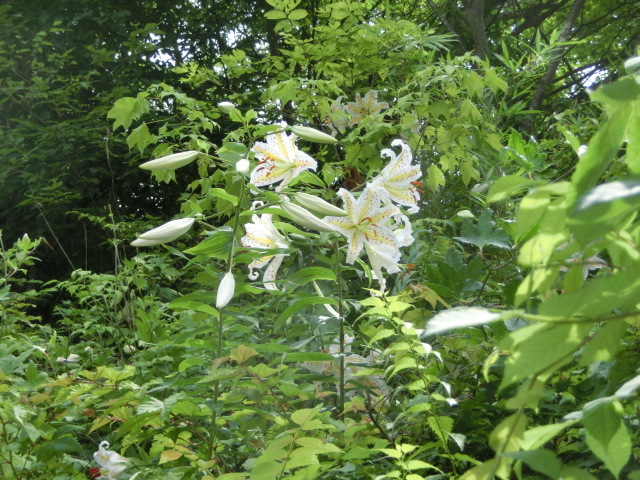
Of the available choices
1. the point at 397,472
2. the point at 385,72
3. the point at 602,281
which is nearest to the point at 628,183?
the point at 602,281

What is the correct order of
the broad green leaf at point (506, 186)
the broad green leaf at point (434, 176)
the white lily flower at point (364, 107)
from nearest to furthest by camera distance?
the broad green leaf at point (506, 186) < the broad green leaf at point (434, 176) < the white lily flower at point (364, 107)

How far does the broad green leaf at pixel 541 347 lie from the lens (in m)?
0.39

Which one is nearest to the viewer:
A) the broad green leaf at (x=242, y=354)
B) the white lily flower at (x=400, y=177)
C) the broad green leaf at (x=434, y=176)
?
the broad green leaf at (x=242, y=354)

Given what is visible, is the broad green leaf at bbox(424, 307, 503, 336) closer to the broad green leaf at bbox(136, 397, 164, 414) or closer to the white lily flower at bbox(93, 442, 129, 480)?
the broad green leaf at bbox(136, 397, 164, 414)

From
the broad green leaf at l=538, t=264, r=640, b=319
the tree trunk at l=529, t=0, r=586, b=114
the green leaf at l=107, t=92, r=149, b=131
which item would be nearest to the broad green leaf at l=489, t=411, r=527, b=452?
the broad green leaf at l=538, t=264, r=640, b=319

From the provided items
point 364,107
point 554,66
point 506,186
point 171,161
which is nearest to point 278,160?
point 171,161

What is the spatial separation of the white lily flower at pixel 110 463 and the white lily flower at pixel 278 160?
50cm

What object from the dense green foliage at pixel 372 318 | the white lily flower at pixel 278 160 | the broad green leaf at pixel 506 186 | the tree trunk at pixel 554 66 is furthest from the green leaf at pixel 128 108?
the tree trunk at pixel 554 66

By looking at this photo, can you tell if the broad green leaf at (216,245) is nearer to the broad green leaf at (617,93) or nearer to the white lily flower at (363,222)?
the white lily flower at (363,222)

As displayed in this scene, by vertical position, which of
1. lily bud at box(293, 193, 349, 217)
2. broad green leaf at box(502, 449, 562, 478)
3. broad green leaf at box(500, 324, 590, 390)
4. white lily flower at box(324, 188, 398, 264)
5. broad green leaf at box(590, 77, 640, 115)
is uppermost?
broad green leaf at box(590, 77, 640, 115)

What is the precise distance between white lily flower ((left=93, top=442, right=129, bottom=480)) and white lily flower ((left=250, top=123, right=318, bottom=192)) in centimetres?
50

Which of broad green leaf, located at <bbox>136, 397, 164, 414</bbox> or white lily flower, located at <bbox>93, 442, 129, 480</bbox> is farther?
white lily flower, located at <bbox>93, 442, 129, 480</bbox>

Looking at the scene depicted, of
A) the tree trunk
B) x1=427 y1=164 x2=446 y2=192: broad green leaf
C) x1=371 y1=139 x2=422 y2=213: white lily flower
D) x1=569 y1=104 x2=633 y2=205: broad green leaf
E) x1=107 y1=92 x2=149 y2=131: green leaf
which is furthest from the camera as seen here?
the tree trunk

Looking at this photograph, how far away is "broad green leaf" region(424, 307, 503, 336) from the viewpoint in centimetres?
36
